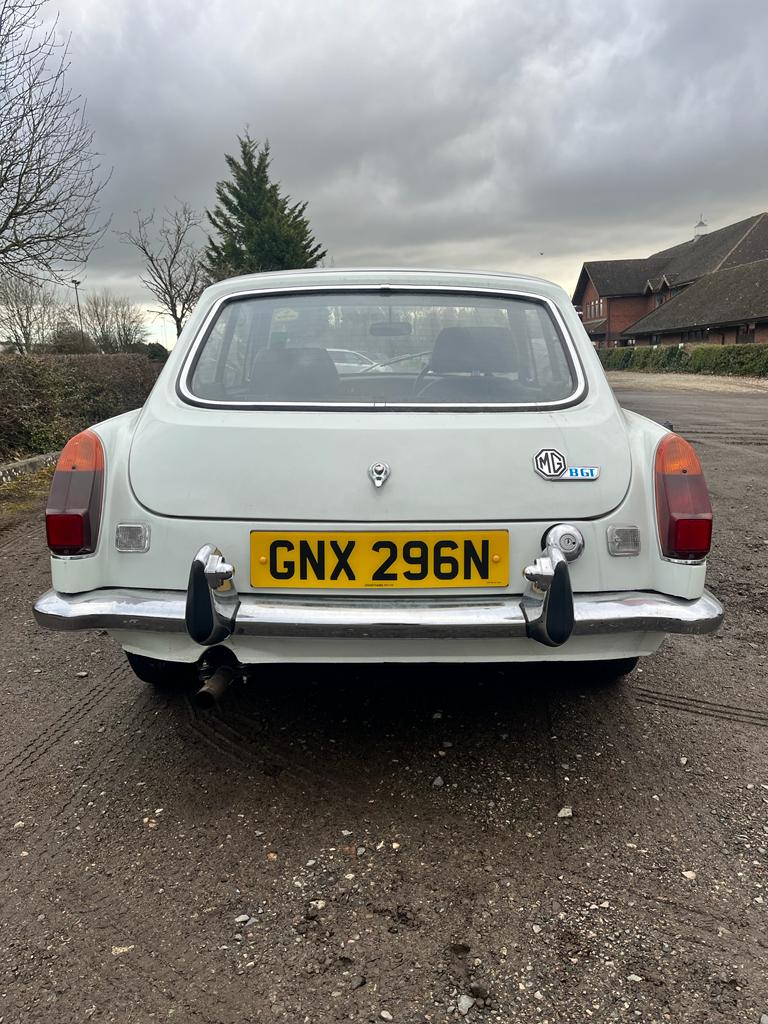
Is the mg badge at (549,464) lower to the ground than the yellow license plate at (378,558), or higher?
higher

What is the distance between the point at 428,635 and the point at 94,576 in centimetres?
116

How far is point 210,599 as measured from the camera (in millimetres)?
2234

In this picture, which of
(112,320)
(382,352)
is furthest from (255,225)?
(382,352)

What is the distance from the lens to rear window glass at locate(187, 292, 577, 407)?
2646mm

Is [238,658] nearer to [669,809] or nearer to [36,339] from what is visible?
[669,809]

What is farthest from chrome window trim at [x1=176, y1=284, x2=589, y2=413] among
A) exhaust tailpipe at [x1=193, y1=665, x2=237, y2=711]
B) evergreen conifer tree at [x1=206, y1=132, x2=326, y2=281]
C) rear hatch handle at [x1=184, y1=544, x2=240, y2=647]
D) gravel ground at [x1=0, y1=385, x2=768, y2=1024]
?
evergreen conifer tree at [x1=206, y1=132, x2=326, y2=281]

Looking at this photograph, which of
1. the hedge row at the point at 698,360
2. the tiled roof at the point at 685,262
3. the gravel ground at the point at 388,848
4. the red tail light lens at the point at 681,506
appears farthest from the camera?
the tiled roof at the point at 685,262

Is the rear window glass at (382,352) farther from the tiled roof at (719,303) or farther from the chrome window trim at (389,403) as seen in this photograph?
the tiled roof at (719,303)

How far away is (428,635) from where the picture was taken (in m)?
2.26

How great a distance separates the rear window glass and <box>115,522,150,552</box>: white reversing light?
546 mm

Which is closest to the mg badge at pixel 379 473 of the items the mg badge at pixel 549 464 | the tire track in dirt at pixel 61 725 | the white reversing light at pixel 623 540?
the mg badge at pixel 549 464

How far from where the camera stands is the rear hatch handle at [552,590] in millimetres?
2230

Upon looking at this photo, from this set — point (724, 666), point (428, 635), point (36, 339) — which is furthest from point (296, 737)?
point (36, 339)

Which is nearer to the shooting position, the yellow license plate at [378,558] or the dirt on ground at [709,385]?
the yellow license plate at [378,558]
